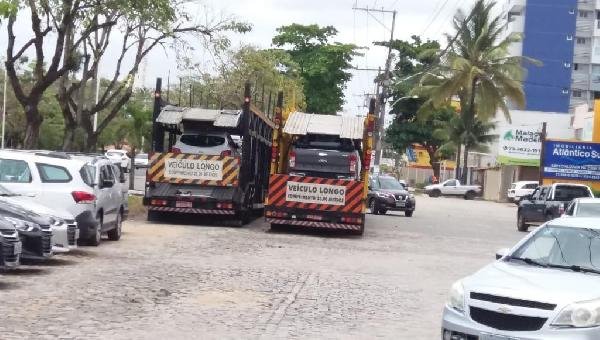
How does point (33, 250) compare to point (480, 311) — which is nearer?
point (480, 311)

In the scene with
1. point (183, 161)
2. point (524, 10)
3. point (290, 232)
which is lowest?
point (290, 232)

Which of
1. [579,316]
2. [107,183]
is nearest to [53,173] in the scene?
[107,183]

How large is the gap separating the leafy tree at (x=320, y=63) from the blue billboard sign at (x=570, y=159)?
71.2 feet

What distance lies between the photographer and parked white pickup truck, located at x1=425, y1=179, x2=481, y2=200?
235 ft

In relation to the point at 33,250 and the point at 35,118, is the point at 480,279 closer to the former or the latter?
the point at 33,250

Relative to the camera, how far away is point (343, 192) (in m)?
23.6

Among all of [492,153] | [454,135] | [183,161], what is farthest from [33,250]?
[492,153]

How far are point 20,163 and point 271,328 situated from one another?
801 centimetres

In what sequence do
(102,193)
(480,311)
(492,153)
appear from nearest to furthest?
(480,311) < (102,193) < (492,153)

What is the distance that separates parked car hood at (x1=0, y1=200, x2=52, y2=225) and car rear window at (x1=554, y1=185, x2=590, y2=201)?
70.0 ft

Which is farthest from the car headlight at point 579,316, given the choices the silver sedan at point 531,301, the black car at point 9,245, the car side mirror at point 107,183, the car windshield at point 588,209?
the car windshield at point 588,209

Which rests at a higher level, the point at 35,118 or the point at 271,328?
the point at 35,118

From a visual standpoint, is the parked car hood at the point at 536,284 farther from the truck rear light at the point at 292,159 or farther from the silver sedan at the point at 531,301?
the truck rear light at the point at 292,159

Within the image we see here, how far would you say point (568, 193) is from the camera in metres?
31.7
